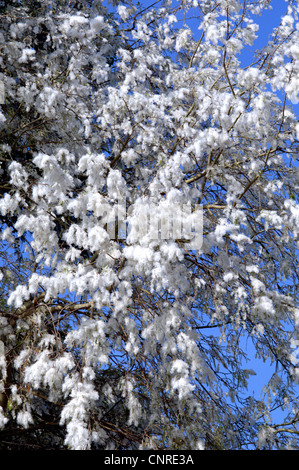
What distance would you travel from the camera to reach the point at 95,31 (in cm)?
682

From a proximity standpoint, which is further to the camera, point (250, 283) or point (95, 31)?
point (95, 31)

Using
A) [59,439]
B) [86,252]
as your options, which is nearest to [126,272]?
[59,439]

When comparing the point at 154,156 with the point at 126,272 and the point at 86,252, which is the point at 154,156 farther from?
the point at 126,272

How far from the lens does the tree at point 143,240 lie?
5004mm

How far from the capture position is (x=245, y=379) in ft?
20.8

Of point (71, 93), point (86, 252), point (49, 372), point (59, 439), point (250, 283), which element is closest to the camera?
point (49, 372)

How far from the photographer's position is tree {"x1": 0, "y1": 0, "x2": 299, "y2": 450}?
5.00m

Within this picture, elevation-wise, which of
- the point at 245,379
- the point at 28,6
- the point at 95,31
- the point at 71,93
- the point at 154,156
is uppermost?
the point at 28,6

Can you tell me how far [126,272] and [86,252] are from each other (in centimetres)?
268

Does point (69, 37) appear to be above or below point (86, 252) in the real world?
above

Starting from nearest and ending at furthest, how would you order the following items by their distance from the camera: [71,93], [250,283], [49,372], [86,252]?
[49,372]
[250,283]
[71,93]
[86,252]

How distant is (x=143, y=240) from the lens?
184 inches

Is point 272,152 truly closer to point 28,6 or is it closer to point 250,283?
point 250,283

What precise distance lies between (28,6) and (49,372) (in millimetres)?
4757
